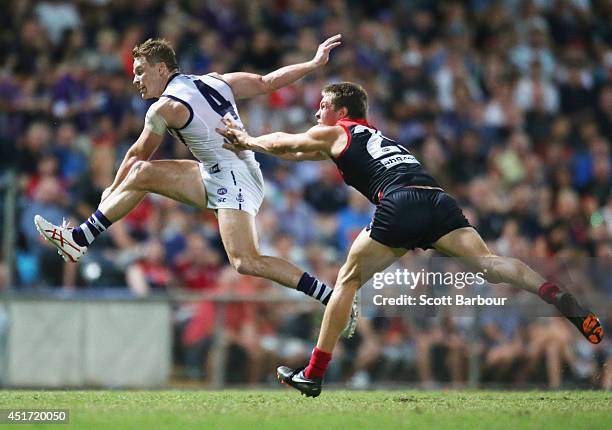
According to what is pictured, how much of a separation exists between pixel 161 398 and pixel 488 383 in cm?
464

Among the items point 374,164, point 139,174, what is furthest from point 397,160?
point 139,174

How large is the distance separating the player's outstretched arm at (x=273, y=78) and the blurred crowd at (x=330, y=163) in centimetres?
350

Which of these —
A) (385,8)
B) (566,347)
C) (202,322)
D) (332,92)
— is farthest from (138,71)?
(385,8)

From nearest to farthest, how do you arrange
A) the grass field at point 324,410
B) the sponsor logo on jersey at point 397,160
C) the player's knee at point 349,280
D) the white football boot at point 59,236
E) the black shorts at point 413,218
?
the grass field at point 324,410 < the black shorts at point 413,218 < the player's knee at point 349,280 < the sponsor logo on jersey at point 397,160 < the white football boot at point 59,236

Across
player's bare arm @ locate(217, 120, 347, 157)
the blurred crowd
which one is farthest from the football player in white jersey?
the blurred crowd

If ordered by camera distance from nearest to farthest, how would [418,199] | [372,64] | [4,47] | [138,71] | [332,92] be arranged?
[418,199]
[332,92]
[138,71]
[4,47]
[372,64]

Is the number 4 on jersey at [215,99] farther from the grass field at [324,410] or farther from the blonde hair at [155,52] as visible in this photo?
the grass field at [324,410]

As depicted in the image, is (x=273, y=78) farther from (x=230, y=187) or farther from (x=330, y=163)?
(x=330, y=163)

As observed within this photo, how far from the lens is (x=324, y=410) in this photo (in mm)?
8094

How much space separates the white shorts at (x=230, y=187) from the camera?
963 centimetres

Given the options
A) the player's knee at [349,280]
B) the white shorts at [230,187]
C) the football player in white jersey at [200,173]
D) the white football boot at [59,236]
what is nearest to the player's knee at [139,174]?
the football player in white jersey at [200,173]

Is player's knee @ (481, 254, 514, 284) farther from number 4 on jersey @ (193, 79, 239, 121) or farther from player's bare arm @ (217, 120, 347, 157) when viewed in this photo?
number 4 on jersey @ (193, 79, 239, 121)

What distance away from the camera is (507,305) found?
1277 cm

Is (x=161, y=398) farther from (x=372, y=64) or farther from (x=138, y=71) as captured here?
(x=372, y=64)
